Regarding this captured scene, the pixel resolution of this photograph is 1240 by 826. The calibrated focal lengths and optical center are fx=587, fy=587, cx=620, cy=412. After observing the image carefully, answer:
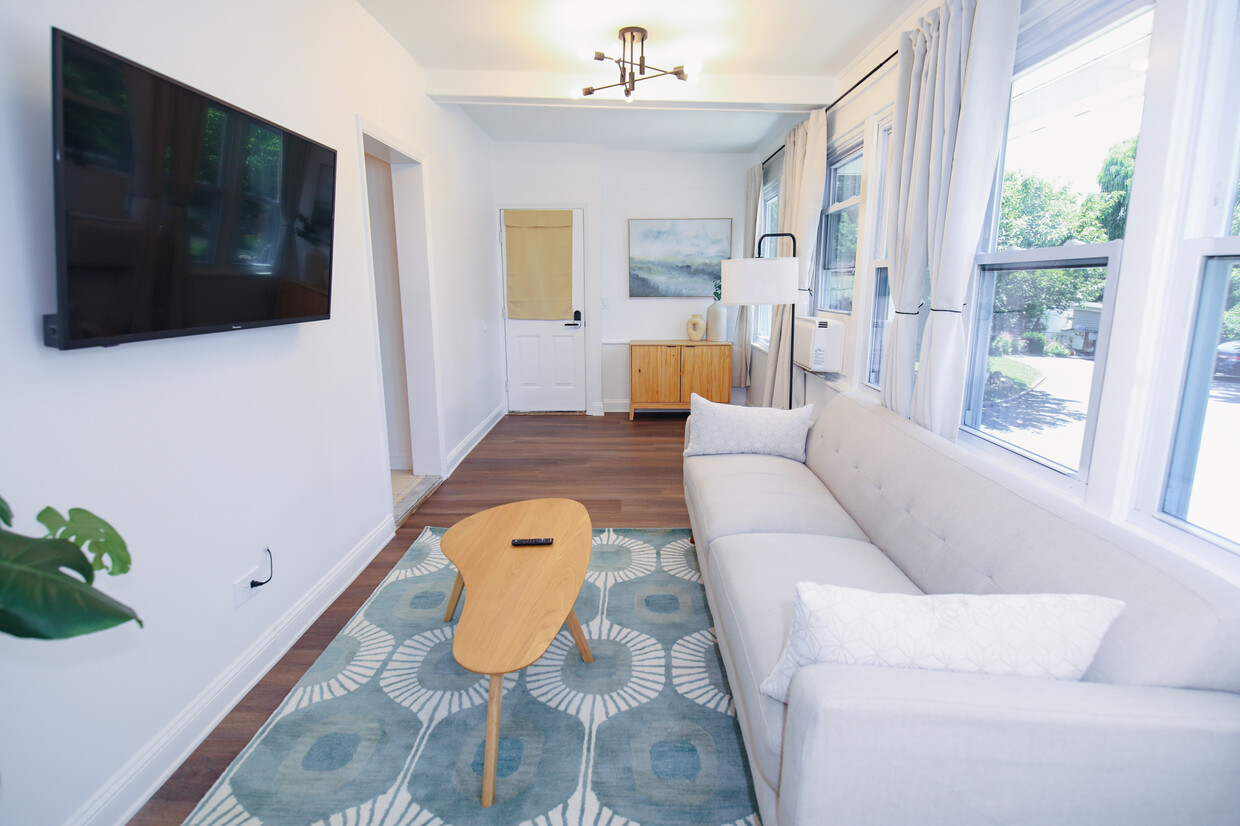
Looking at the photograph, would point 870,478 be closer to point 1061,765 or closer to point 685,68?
point 1061,765

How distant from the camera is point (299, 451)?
2.33 metres

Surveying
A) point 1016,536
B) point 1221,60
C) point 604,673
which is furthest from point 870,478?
point 1221,60

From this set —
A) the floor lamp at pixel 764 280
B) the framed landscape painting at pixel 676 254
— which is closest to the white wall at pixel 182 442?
Answer: the floor lamp at pixel 764 280

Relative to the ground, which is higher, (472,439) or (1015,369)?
(1015,369)

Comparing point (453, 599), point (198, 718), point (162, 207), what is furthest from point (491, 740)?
point (162, 207)

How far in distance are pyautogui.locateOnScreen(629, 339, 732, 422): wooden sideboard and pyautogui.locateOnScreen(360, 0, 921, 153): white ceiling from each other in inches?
77.1

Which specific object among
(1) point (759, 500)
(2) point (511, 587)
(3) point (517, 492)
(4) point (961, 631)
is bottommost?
(3) point (517, 492)

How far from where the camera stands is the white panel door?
5.86 metres

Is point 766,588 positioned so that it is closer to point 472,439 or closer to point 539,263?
point 472,439

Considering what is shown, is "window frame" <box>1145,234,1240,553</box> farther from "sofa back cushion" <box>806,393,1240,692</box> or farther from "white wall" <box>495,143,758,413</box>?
"white wall" <box>495,143,758,413</box>

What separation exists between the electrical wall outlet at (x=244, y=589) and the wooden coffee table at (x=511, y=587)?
635 millimetres

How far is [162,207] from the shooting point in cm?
147

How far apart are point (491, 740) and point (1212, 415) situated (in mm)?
2025

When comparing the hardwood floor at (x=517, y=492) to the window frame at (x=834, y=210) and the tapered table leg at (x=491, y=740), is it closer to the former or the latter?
the tapered table leg at (x=491, y=740)
